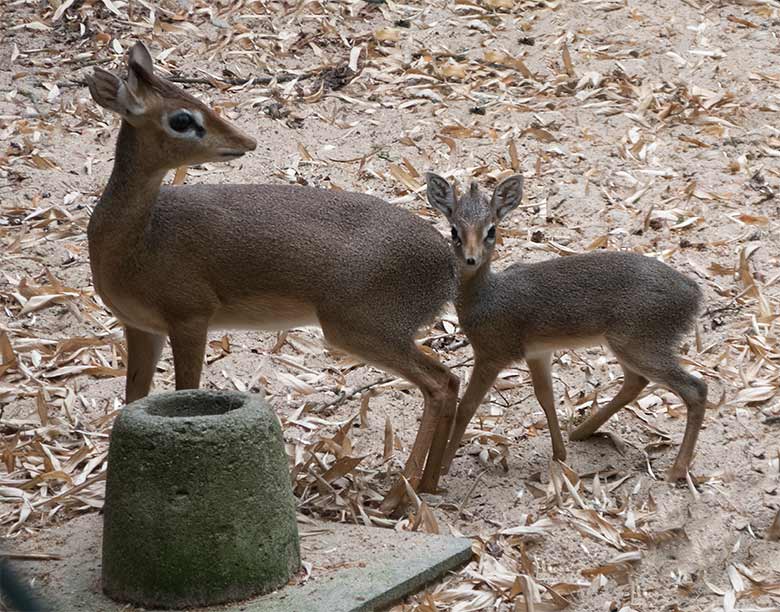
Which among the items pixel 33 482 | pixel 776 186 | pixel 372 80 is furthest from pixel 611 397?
pixel 372 80

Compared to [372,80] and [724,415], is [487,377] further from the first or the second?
[372,80]

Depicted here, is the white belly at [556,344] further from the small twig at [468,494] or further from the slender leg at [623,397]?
the small twig at [468,494]

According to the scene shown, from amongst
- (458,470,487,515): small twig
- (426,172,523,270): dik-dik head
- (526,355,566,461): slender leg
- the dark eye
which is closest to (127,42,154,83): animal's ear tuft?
the dark eye

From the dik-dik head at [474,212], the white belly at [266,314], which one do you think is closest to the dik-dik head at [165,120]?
the white belly at [266,314]

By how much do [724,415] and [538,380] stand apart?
926 millimetres

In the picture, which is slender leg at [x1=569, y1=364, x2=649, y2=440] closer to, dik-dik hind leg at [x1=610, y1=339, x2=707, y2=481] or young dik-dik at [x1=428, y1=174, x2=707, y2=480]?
young dik-dik at [x1=428, y1=174, x2=707, y2=480]

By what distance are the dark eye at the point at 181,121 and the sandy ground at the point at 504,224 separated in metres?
1.59

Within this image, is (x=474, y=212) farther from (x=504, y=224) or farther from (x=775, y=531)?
(x=504, y=224)

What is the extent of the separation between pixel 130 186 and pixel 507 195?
175 centimetres

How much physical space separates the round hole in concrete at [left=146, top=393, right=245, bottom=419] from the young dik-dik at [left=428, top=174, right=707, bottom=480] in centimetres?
140

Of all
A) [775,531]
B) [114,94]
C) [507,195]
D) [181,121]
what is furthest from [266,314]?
[775,531]

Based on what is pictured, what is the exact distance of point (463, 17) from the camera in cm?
1038

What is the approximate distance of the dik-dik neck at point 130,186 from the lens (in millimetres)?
5672

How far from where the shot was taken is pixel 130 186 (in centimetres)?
570
